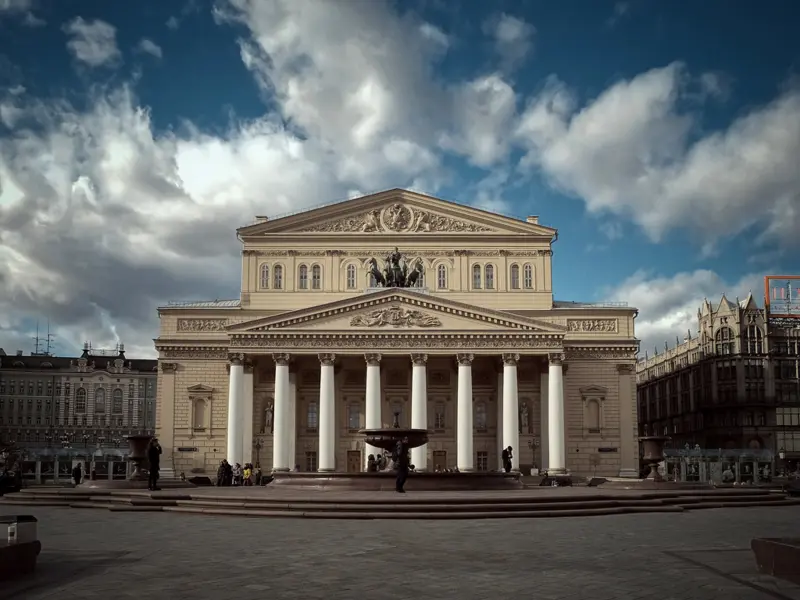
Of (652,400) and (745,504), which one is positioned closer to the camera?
(745,504)

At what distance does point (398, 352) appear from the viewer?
6041 cm

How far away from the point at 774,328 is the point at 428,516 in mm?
78596

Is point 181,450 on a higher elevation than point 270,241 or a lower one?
lower

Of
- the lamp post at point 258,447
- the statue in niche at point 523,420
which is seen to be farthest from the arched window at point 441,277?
the lamp post at point 258,447

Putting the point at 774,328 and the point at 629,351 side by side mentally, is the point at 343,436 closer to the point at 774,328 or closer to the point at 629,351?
the point at 629,351

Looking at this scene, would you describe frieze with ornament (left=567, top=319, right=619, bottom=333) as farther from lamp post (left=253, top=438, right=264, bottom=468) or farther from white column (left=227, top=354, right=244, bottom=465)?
white column (left=227, top=354, right=244, bottom=465)

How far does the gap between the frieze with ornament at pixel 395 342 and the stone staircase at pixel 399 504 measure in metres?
26.3

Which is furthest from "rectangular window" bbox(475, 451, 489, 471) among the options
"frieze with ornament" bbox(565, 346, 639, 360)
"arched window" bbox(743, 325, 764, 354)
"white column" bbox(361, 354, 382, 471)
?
"arched window" bbox(743, 325, 764, 354)

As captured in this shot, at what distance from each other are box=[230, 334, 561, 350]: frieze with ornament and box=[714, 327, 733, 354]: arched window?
41667mm

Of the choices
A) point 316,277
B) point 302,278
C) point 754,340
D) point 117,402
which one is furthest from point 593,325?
point 117,402

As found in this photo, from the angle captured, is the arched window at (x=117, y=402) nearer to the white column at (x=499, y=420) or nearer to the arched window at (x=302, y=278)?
the arched window at (x=302, y=278)

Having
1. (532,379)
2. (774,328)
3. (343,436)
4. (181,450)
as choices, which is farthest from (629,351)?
(774,328)

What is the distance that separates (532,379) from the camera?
65.3 m

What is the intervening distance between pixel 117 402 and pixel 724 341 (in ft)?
285
